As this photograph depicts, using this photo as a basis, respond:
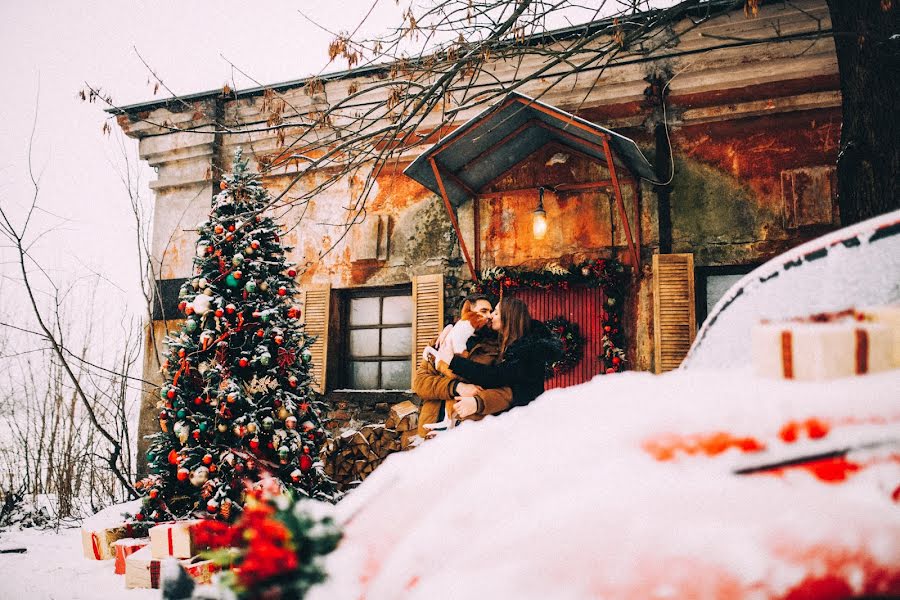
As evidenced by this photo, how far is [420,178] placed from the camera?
6602 millimetres

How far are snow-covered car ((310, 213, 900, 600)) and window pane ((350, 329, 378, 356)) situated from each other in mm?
6261

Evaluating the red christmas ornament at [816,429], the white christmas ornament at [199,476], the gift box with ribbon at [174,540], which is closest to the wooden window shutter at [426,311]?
the white christmas ornament at [199,476]

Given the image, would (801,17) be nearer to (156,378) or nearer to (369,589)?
(369,589)

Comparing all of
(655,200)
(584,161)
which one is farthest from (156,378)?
(655,200)

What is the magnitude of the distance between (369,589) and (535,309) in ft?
19.1

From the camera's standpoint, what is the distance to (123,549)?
450 cm

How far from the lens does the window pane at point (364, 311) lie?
7.88 m

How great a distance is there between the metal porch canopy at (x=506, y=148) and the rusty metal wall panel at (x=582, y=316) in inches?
31.7

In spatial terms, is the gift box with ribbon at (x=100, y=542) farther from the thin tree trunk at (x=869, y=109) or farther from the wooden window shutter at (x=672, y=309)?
the thin tree trunk at (x=869, y=109)

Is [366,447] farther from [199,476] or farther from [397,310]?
[199,476]

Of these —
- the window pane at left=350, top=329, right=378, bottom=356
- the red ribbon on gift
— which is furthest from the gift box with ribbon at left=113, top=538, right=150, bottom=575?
the window pane at left=350, top=329, right=378, bottom=356

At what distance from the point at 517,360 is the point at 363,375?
14.7ft

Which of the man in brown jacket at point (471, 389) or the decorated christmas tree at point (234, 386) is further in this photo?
the decorated christmas tree at point (234, 386)

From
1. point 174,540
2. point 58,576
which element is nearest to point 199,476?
point 174,540
